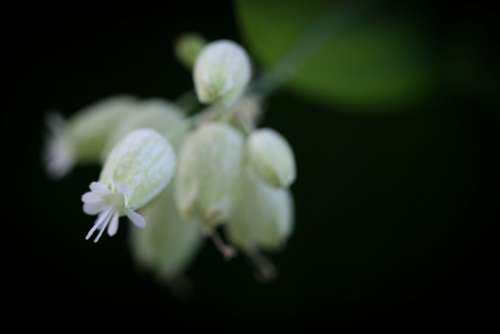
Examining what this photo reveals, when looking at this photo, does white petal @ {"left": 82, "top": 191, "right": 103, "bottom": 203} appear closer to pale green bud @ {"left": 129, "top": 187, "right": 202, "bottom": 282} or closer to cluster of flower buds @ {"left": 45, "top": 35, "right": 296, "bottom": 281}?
cluster of flower buds @ {"left": 45, "top": 35, "right": 296, "bottom": 281}

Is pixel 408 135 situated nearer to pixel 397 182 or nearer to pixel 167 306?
pixel 397 182

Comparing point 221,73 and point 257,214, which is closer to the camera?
point 221,73

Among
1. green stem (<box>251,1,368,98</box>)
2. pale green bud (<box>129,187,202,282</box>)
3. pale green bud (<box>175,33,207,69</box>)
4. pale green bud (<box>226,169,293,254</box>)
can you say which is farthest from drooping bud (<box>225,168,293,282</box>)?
green stem (<box>251,1,368,98</box>)

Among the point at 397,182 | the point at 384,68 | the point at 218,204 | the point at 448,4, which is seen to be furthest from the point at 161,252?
the point at 397,182

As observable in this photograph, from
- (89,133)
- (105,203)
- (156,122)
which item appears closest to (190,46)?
(156,122)

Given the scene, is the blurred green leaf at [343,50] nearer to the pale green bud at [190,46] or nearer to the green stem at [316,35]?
the green stem at [316,35]

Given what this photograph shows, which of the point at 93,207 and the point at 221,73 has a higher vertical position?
the point at 221,73

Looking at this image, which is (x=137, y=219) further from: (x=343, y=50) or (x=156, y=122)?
(x=343, y=50)
